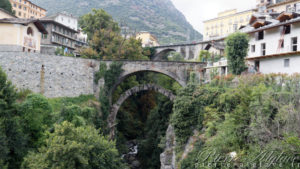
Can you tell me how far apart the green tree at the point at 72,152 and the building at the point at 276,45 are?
18.2 metres

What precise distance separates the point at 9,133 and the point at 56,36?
32907 mm

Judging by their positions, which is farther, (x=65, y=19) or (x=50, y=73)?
(x=65, y=19)

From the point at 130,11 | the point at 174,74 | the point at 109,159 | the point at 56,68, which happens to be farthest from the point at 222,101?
the point at 130,11

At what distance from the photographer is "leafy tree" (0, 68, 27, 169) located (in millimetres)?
22281

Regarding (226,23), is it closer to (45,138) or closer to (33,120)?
(33,120)

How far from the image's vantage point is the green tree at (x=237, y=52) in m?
29.8

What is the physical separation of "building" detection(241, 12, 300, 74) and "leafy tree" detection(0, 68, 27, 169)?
79.4 feet

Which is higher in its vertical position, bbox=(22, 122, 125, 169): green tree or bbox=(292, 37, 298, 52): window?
bbox=(292, 37, 298, 52): window

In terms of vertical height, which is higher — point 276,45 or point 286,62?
point 276,45

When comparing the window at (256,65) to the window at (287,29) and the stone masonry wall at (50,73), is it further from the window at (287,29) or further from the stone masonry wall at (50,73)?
the stone masonry wall at (50,73)

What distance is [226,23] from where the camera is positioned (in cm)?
7225

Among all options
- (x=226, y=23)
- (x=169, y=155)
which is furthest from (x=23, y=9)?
(x=169, y=155)

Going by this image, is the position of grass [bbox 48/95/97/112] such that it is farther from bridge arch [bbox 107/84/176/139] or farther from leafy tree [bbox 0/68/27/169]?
leafy tree [bbox 0/68/27/169]

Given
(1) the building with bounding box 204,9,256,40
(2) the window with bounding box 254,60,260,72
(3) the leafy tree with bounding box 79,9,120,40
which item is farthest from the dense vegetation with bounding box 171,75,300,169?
(1) the building with bounding box 204,9,256,40
